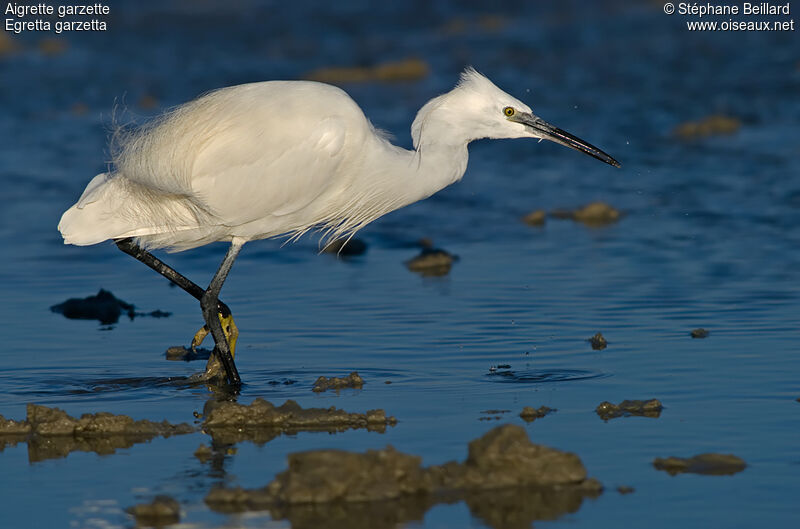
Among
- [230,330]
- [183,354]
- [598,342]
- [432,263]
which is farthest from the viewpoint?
[432,263]

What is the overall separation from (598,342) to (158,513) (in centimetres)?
334

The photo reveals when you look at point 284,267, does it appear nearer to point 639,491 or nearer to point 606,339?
point 606,339

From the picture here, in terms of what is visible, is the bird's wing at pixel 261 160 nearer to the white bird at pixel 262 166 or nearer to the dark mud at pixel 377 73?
the white bird at pixel 262 166

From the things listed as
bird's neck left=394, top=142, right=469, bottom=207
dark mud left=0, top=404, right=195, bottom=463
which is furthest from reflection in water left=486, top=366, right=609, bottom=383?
dark mud left=0, top=404, right=195, bottom=463

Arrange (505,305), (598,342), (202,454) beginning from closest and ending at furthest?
1. (202,454)
2. (598,342)
3. (505,305)

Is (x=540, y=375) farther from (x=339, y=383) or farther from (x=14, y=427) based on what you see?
(x=14, y=427)

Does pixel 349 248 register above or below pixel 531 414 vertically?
above

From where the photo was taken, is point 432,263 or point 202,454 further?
point 432,263

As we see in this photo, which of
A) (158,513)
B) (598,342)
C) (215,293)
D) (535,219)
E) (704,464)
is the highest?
(535,219)

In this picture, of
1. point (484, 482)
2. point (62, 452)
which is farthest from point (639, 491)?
point (62, 452)

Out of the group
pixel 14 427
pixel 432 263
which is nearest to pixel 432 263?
pixel 432 263

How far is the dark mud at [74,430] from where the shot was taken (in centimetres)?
579

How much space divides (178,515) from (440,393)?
6.78ft

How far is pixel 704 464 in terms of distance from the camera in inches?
200
